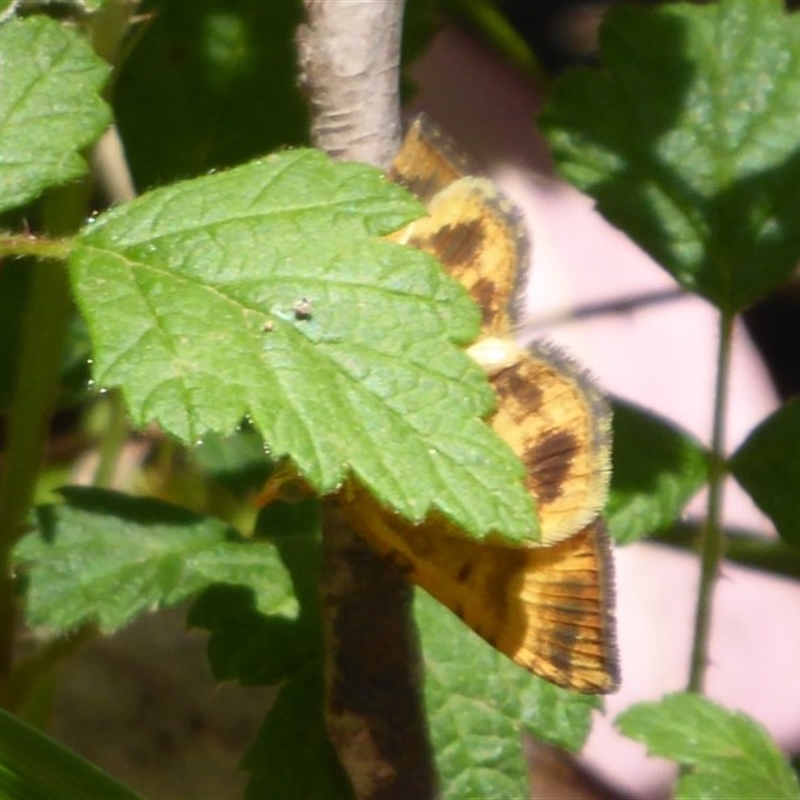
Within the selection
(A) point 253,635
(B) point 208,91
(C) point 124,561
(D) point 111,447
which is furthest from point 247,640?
(D) point 111,447

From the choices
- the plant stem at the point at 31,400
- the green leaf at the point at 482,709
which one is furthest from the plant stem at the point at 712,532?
the plant stem at the point at 31,400

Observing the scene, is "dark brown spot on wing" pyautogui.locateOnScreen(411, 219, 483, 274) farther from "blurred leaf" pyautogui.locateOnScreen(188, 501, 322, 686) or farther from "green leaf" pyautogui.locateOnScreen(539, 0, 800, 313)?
"green leaf" pyautogui.locateOnScreen(539, 0, 800, 313)

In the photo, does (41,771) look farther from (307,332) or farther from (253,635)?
(307,332)

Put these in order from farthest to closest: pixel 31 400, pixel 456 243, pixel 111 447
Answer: pixel 111 447 < pixel 31 400 < pixel 456 243

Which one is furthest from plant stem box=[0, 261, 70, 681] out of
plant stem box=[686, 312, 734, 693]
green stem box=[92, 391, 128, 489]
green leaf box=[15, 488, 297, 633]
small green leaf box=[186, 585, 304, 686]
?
plant stem box=[686, 312, 734, 693]

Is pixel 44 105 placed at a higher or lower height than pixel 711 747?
higher

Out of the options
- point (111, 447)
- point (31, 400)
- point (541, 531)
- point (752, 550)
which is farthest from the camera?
point (111, 447)

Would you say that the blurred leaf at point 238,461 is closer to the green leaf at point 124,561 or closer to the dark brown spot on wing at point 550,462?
the green leaf at point 124,561
